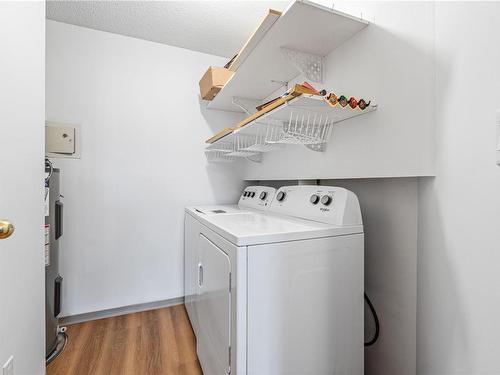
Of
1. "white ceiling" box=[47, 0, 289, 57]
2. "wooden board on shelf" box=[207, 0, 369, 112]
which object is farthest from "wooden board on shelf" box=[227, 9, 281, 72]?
"white ceiling" box=[47, 0, 289, 57]

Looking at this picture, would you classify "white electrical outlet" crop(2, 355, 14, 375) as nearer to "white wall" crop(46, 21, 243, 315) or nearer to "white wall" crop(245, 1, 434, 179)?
"white wall" crop(46, 21, 243, 315)

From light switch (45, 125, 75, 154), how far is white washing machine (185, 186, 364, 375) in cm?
151

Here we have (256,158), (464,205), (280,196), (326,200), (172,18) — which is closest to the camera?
(464,205)

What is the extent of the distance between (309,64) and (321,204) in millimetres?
807

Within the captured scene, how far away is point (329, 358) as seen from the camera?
1044mm

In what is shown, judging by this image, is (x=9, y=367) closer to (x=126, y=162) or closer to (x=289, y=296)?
(x=289, y=296)

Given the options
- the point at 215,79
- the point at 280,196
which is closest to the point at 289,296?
the point at 280,196

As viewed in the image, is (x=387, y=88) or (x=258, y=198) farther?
(x=258, y=198)

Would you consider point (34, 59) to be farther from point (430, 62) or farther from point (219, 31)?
point (430, 62)

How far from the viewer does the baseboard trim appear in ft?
6.43

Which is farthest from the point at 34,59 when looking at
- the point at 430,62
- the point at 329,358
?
the point at 329,358

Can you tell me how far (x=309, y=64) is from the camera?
1.43 metres

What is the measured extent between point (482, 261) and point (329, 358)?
0.67 m

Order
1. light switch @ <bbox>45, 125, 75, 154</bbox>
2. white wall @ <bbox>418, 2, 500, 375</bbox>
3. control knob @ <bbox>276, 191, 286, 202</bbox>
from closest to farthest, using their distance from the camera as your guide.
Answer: white wall @ <bbox>418, 2, 500, 375</bbox>
control knob @ <bbox>276, 191, 286, 202</bbox>
light switch @ <bbox>45, 125, 75, 154</bbox>
